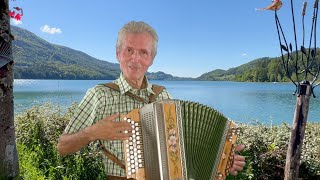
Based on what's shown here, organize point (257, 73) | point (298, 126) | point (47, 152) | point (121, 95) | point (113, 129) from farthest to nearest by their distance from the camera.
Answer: point (257, 73), point (47, 152), point (298, 126), point (121, 95), point (113, 129)

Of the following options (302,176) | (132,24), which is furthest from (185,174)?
(302,176)

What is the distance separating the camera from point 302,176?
5.59 meters

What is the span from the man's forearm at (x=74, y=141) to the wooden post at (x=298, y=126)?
2436 mm

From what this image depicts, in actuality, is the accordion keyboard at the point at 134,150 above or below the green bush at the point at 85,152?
above

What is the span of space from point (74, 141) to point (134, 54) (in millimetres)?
601

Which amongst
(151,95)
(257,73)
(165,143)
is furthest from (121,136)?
(257,73)

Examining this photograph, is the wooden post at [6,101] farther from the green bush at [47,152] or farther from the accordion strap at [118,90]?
the accordion strap at [118,90]

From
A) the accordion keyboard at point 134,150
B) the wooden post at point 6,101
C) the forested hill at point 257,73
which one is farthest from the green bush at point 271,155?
the forested hill at point 257,73

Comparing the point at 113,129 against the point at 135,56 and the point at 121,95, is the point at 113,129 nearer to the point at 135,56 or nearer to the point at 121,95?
the point at 121,95

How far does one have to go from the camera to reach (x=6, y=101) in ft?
13.3

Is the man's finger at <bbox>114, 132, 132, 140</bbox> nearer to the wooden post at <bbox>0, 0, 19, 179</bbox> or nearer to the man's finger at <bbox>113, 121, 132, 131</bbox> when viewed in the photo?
the man's finger at <bbox>113, 121, 132, 131</bbox>

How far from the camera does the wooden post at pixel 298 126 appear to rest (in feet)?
12.7

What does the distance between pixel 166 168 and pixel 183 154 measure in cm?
12

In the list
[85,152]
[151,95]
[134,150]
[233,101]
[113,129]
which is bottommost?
[233,101]
